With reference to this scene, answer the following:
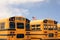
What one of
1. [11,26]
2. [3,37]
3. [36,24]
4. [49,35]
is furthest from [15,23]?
[49,35]

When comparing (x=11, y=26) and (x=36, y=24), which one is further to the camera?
(x=36, y=24)

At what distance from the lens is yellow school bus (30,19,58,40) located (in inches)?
1537

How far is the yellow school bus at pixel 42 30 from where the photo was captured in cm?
3903

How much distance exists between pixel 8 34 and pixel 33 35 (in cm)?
784

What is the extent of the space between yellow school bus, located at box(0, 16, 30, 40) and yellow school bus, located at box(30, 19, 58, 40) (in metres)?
4.53

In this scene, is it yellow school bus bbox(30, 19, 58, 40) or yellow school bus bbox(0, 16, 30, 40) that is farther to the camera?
yellow school bus bbox(30, 19, 58, 40)

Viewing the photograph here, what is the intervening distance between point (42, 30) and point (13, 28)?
8.19 m

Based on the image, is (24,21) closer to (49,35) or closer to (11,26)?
(11,26)

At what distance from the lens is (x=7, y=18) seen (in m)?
33.7

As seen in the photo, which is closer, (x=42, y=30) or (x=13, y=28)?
(x=13, y=28)

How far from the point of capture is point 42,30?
128ft

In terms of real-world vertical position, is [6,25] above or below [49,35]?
above

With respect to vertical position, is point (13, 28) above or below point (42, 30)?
above

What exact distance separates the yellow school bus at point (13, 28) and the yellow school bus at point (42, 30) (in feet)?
14.9
